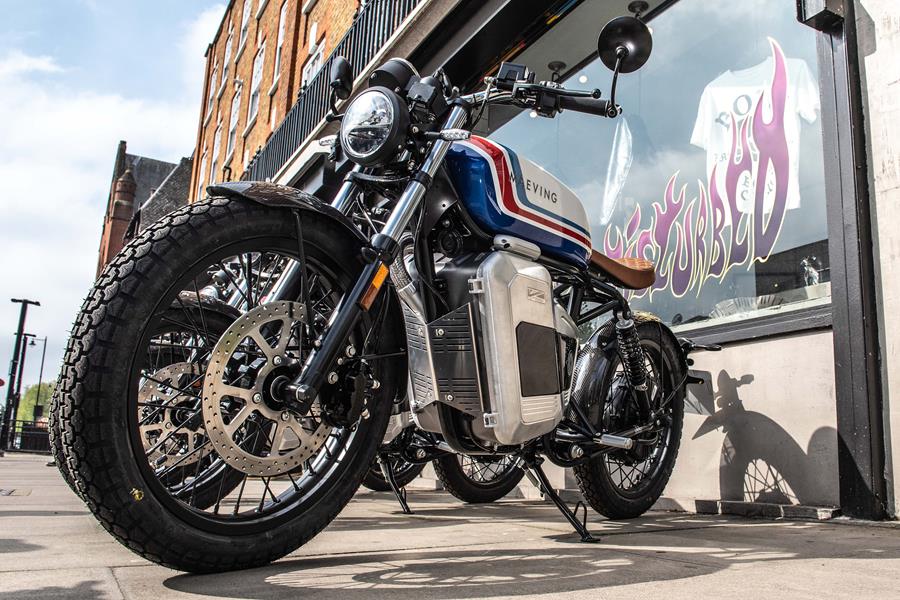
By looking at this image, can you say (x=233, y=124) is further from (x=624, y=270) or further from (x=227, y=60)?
(x=624, y=270)

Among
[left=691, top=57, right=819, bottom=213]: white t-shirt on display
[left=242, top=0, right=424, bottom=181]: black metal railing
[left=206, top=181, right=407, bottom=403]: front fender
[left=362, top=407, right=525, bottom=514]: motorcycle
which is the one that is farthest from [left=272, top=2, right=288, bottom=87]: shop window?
[left=206, top=181, right=407, bottom=403]: front fender

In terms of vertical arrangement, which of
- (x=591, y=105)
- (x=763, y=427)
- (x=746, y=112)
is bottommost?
(x=763, y=427)

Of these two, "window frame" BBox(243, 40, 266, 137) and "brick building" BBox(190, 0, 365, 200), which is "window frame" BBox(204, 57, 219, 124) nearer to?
"brick building" BBox(190, 0, 365, 200)

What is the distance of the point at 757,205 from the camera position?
4395 millimetres

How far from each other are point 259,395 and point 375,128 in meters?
0.84

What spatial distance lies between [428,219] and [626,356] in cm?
136

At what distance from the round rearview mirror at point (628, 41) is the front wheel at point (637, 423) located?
4.33 feet

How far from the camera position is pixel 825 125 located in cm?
372

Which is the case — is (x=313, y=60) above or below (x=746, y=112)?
above

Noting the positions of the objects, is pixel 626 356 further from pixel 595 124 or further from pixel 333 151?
pixel 595 124

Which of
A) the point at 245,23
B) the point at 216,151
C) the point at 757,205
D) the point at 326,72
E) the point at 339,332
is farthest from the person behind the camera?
the point at 216,151

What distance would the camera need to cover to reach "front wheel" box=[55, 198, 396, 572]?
1528 mm

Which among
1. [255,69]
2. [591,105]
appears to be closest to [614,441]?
[591,105]

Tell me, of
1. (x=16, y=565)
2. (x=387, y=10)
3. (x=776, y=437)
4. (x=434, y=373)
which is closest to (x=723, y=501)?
(x=776, y=437)
